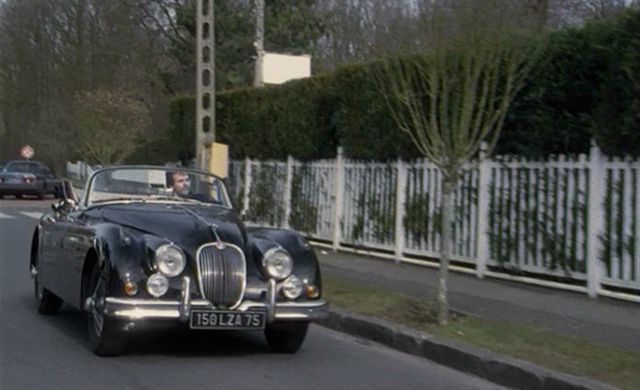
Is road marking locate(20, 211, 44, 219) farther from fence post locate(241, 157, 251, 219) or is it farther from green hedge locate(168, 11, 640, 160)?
green hedge locate(168, 11, 640, 160)

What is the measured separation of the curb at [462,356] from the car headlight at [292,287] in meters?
1.43

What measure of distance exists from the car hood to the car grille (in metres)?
0.12

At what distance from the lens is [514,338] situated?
9.23 meters

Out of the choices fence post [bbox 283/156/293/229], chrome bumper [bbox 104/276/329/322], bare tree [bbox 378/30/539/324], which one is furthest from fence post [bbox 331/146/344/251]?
chrome bumper [bbox 104/276/329/322]

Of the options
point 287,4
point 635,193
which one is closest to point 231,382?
point 635,193

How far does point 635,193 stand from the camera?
11.3 m

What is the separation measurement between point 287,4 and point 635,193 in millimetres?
27506

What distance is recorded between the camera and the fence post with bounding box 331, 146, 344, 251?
701 inches

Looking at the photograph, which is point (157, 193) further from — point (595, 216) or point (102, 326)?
point (595, 216)

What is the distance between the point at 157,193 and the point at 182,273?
221 cm

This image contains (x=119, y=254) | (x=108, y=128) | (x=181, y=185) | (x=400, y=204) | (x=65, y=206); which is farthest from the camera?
(x=108, y=128)

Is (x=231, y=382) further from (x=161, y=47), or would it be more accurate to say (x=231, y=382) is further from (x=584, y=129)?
(x=161, y=47)

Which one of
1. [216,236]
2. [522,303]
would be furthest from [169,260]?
[522,303]

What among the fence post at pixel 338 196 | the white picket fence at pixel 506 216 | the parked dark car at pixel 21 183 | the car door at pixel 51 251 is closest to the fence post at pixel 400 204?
the white picket fence at pixel 506 216
